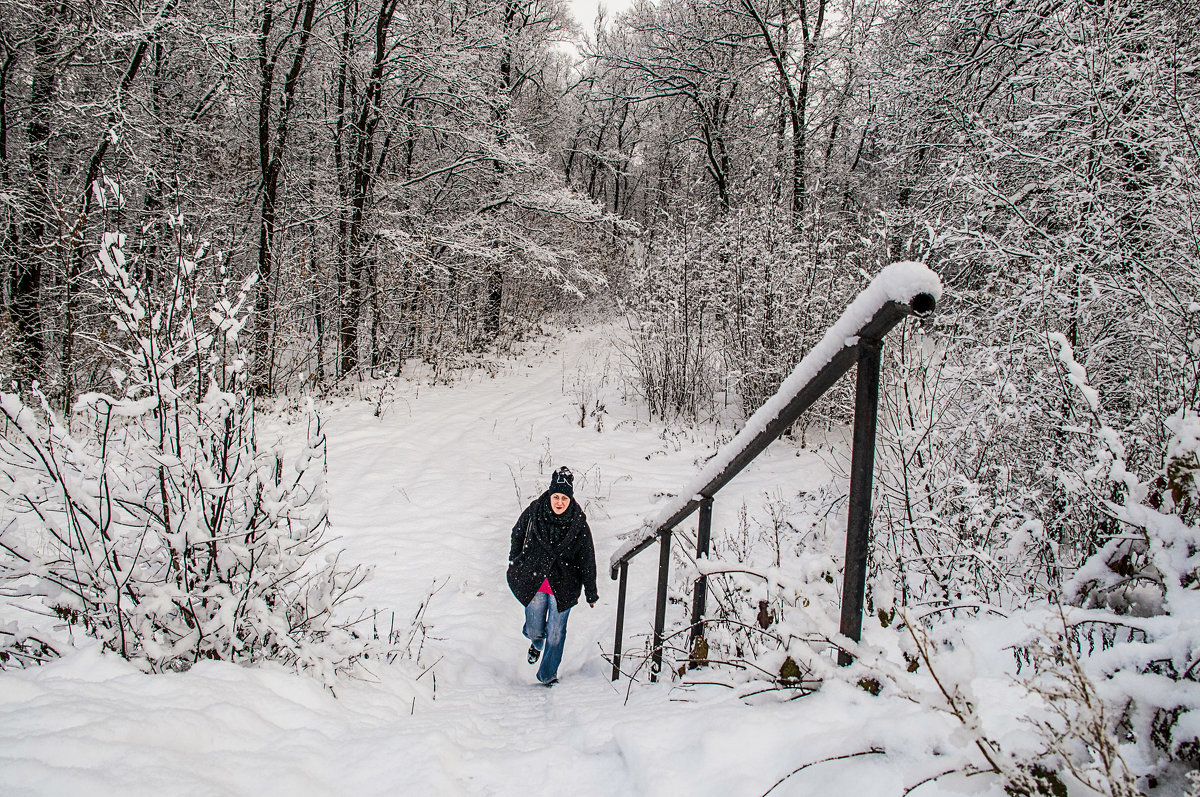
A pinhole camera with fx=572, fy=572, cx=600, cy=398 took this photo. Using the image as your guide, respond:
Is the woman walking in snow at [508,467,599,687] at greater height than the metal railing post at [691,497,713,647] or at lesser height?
lesser

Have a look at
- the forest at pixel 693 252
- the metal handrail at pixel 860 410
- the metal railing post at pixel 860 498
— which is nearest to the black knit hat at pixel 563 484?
the forest at pixel 693 252

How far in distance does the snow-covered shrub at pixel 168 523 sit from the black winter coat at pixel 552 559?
1.50 metres

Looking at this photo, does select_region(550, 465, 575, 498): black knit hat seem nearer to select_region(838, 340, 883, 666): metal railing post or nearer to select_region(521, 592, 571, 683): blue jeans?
select_region(521, 592, 571, 683): blue jeans

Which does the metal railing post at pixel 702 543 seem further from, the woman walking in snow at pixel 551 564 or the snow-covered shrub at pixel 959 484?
the woman walking in snow at pixel 551 564

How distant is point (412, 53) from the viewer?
10.4 m

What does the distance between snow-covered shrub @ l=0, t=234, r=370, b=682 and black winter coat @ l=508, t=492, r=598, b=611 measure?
4.91 ft

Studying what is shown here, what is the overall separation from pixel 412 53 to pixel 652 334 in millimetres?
6814

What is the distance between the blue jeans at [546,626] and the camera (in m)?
4.07

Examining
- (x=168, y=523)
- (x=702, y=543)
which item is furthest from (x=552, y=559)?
(x=168, y=523)

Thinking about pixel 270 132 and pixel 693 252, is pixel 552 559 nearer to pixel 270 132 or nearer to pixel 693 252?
pixel 693 252

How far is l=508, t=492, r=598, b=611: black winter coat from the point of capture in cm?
426

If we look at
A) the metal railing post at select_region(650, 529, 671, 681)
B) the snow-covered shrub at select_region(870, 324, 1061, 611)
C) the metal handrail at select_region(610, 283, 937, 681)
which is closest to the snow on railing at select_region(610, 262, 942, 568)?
the metal handrail at select_region(610, 283, 937, 681)

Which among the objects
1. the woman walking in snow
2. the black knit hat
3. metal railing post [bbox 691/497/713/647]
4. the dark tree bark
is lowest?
the woman walking in snow

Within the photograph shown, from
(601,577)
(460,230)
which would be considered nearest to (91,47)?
(460,230)
